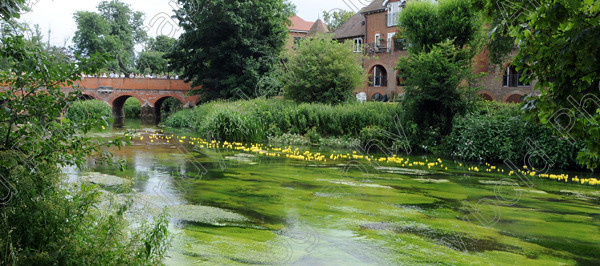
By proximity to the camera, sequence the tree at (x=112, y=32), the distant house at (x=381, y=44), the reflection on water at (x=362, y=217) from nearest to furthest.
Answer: the reflection on water at (x=362, y=217) < the distant house at (x=381, y=44) < the tree at (x=112, y=32)

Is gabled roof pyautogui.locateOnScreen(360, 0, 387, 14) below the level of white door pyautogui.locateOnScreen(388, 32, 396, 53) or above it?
above

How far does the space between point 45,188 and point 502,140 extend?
13.7 meters

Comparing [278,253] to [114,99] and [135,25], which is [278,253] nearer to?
[114,99]

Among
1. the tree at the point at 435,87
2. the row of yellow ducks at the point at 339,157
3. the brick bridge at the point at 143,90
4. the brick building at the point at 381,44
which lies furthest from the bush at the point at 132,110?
the tree at the point at 435,87

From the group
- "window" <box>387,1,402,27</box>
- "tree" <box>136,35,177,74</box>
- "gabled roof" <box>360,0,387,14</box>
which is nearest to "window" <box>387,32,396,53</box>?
"window" <box>387,1,402,27</box>

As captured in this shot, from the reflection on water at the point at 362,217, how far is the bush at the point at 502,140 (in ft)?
8.90

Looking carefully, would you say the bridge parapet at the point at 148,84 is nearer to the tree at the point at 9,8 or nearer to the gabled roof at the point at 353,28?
the gabled roof at the point at 353,28

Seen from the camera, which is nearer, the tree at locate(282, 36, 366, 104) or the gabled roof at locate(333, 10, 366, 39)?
the tree at locate(282, 36, 366, 104)

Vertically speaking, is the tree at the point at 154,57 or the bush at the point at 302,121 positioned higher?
the tree at the point at 154,57

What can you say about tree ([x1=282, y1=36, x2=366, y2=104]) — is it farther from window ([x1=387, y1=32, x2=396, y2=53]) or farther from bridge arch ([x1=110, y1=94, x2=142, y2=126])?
bridge arch ([x1=110, y1=94, x2=142, y2=126])

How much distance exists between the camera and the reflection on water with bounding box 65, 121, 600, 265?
5.71 meters

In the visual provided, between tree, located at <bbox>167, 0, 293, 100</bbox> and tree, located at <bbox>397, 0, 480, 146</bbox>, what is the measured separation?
1398 cm

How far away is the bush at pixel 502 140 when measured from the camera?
13.7m

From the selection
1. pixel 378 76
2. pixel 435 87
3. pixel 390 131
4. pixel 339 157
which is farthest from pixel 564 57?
pixel 378 76
